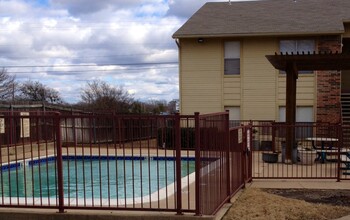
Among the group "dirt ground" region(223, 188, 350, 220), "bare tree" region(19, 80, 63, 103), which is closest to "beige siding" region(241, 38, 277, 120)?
"dirt ground" region(223, 188, 350, 220)

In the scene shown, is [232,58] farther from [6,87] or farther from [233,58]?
[6,87]

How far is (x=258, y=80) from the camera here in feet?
75.9

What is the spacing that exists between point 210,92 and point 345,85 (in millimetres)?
7716

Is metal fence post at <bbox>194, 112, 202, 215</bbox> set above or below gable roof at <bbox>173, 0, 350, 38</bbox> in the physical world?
below

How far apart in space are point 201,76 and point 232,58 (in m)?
1.86

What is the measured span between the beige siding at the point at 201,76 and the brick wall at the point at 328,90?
16.3ft

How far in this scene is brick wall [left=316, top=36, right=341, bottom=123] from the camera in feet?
72.3

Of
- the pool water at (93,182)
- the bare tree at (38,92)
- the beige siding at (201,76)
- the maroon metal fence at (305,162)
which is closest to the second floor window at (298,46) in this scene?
the beige siding at (201,76)

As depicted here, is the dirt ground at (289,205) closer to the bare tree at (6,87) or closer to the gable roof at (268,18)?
the gable roof at (268,18)

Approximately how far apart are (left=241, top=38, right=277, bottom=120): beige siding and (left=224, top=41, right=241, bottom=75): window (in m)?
0.34

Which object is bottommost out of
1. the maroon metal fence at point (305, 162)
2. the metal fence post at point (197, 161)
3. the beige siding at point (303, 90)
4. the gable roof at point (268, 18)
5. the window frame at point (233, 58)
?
the maroon metal fence at point (305, 162)

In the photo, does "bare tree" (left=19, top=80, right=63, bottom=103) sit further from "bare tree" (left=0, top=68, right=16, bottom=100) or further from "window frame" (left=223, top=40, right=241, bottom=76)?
"window frame" (left=223, top=40, right=241, bottom=76)

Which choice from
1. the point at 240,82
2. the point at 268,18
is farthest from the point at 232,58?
the point at 268,18

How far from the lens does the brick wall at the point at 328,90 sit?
22.0m
